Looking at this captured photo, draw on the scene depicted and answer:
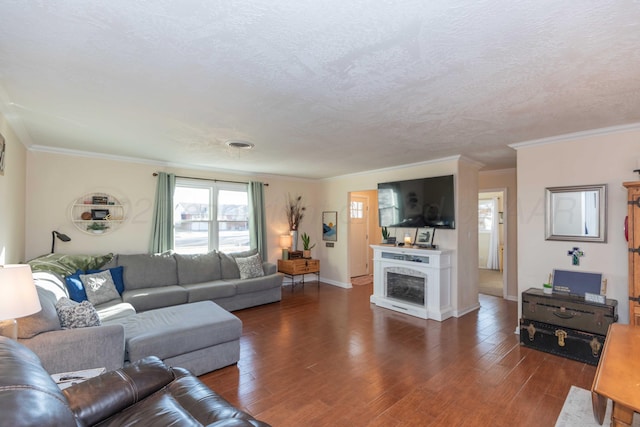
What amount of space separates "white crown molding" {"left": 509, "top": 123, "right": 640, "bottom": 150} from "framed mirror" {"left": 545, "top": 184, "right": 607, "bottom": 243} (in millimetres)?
545

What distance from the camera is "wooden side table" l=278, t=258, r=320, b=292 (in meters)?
6.12

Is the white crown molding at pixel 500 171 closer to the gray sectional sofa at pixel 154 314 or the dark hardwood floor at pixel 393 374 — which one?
the dark hardwood floor at pixel 393 374

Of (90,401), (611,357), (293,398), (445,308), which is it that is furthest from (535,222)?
(90,401)

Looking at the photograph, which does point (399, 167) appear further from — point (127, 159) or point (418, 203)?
point (127, 159)

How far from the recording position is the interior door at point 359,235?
7401 mm

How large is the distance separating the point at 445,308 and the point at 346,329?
162cm

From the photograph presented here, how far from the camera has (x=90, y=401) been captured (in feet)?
4.96

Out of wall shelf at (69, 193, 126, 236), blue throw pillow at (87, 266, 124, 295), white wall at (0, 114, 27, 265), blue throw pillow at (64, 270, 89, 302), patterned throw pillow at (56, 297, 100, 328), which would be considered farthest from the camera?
wall shelf at (69, 193, 126, 236)

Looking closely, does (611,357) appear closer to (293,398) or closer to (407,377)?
(407,377)

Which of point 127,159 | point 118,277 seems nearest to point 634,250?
point 118,277

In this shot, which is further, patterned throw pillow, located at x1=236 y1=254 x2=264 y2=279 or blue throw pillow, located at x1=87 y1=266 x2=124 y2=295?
patterned throw pillow, located at x1=236 y1=254 x2=264 y2=279

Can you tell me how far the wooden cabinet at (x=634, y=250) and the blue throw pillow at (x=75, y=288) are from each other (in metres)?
5.56


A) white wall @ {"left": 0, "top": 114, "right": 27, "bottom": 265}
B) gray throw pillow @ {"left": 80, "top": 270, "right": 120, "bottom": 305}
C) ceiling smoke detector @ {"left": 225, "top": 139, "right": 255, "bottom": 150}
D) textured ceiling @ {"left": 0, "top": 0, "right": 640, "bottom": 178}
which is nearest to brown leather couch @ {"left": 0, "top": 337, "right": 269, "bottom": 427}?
textured ceiling @ {"left": 0, "top": 0, "right": 640, "bottom": 178}

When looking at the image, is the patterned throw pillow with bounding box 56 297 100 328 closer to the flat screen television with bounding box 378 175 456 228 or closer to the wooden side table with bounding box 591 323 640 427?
the wooden side table with bounding box 591 323 640 427
